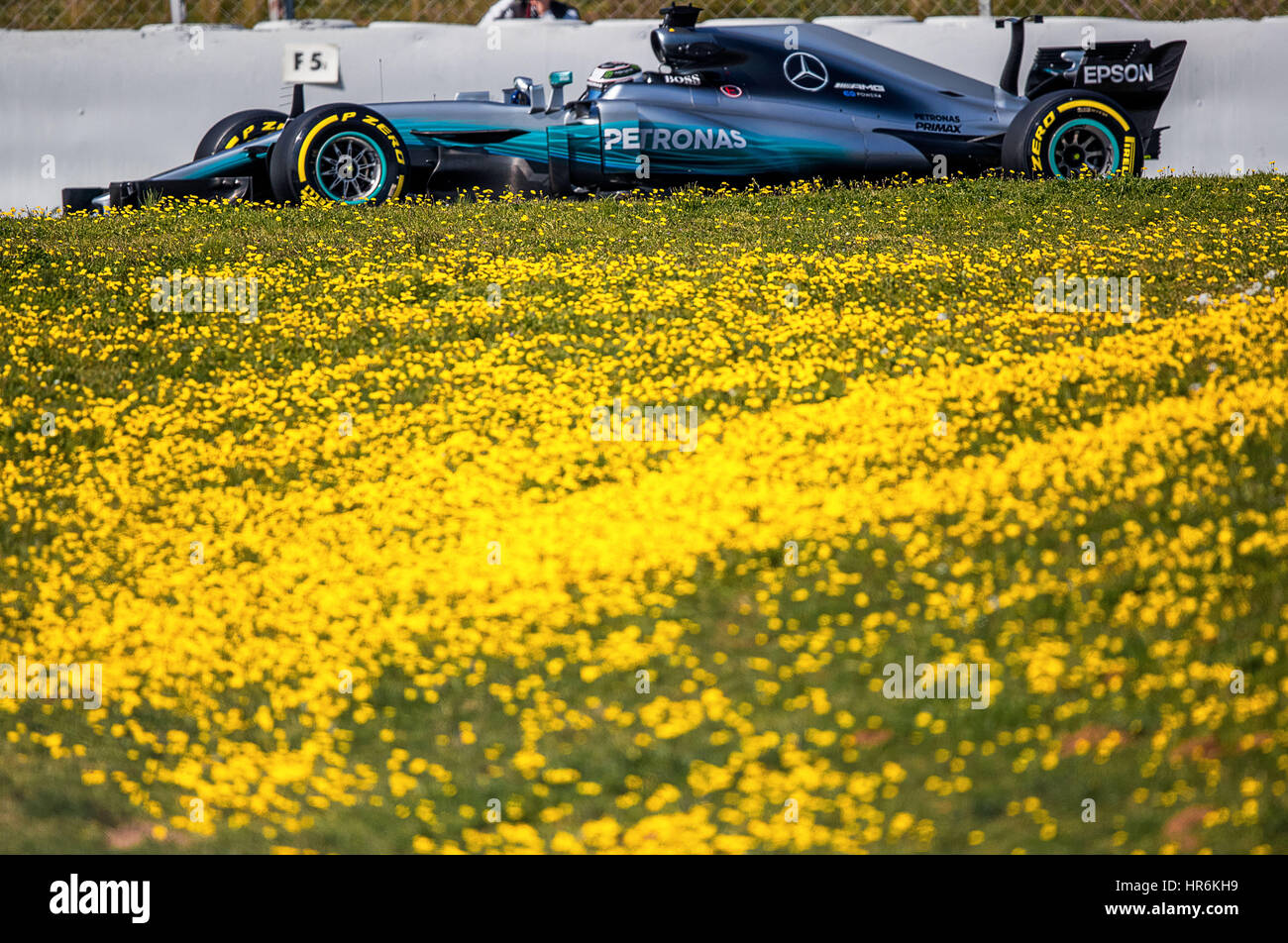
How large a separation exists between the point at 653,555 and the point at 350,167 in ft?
23.9

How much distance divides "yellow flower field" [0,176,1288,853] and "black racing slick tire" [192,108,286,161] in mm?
3460

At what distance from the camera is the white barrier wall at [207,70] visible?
13.9 meters

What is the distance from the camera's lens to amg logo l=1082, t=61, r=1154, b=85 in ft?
43.2

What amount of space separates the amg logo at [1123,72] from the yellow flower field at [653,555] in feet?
13.2

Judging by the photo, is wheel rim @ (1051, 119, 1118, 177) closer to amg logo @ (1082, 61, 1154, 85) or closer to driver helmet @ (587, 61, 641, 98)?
amg logo @ (1082, 61, 1154, 85)

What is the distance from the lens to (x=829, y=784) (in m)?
4.18

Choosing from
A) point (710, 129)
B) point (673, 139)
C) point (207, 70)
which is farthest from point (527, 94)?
point (207, 70)

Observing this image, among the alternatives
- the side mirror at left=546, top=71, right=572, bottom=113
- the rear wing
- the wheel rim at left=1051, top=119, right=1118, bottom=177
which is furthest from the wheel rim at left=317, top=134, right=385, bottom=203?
the rear wing

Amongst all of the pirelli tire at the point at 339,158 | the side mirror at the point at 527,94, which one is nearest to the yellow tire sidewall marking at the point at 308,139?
the pirelli tire at the point at 339,158

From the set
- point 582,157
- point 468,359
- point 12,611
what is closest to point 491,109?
point 582,157

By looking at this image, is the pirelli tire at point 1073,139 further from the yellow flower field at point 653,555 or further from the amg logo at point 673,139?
the yellow flower field at point 653,555

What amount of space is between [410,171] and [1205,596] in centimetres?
855

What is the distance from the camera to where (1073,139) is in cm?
1304

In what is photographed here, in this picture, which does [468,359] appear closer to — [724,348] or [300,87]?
[724,348]
